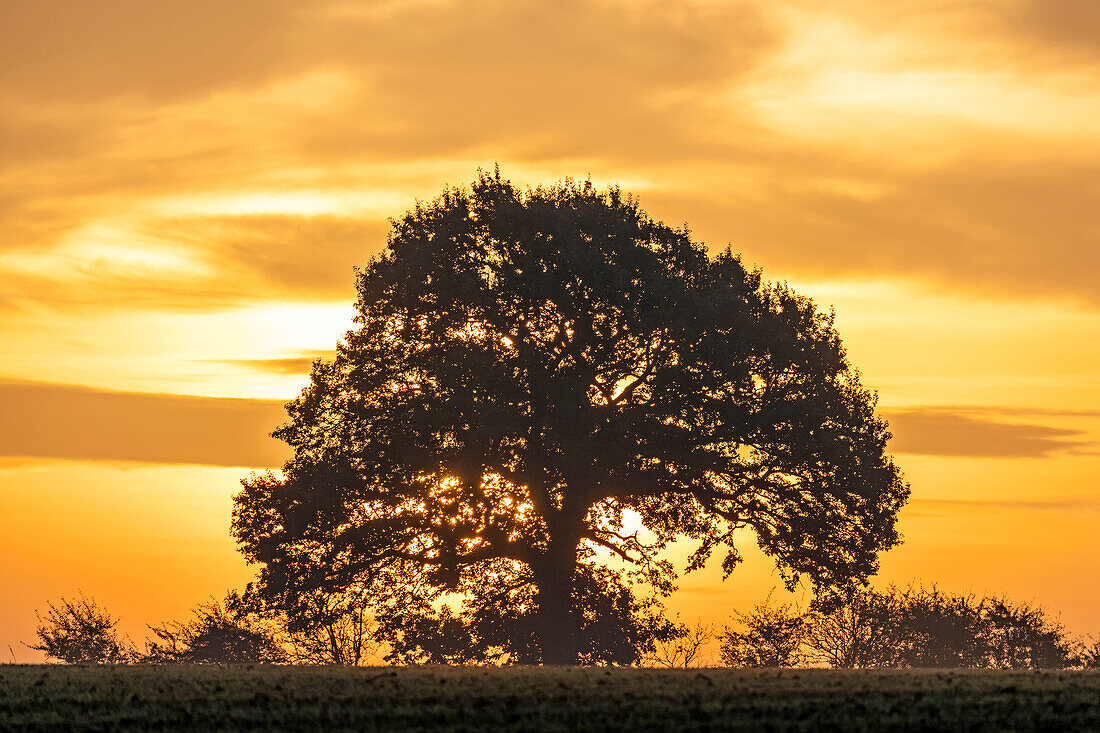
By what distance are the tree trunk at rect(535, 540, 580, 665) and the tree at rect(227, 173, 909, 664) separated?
→ 6cm

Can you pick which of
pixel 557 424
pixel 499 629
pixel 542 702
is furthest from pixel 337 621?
pixel 542 702

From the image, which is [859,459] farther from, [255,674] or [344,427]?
[255,674]

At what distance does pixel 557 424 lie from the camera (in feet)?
113

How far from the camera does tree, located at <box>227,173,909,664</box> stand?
3550 centimetres

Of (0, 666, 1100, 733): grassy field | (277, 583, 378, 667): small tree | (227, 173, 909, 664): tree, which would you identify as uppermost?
(227, 173, 909, 664): tree

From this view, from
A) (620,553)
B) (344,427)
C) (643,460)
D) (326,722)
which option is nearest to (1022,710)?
(326,722)

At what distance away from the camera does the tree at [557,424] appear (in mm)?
35500

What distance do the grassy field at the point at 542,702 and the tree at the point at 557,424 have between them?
43.0 feet

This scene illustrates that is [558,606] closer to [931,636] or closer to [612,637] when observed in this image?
[612,637]

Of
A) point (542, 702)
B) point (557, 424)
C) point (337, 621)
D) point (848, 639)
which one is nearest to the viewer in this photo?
point (542, 702)

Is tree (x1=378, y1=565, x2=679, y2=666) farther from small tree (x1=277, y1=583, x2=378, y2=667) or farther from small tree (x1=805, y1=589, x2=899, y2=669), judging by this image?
small tree (x1=805, y1=589, x2=899, y2=669)

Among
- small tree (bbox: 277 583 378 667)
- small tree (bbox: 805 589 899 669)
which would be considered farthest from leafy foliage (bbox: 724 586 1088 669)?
small tree (bbox: 277 583 378 667)

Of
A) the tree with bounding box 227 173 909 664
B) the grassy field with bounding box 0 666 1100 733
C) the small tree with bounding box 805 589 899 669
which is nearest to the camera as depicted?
the grassy field with bounding box 0 666 1100 733

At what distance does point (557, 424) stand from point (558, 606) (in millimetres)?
6038
